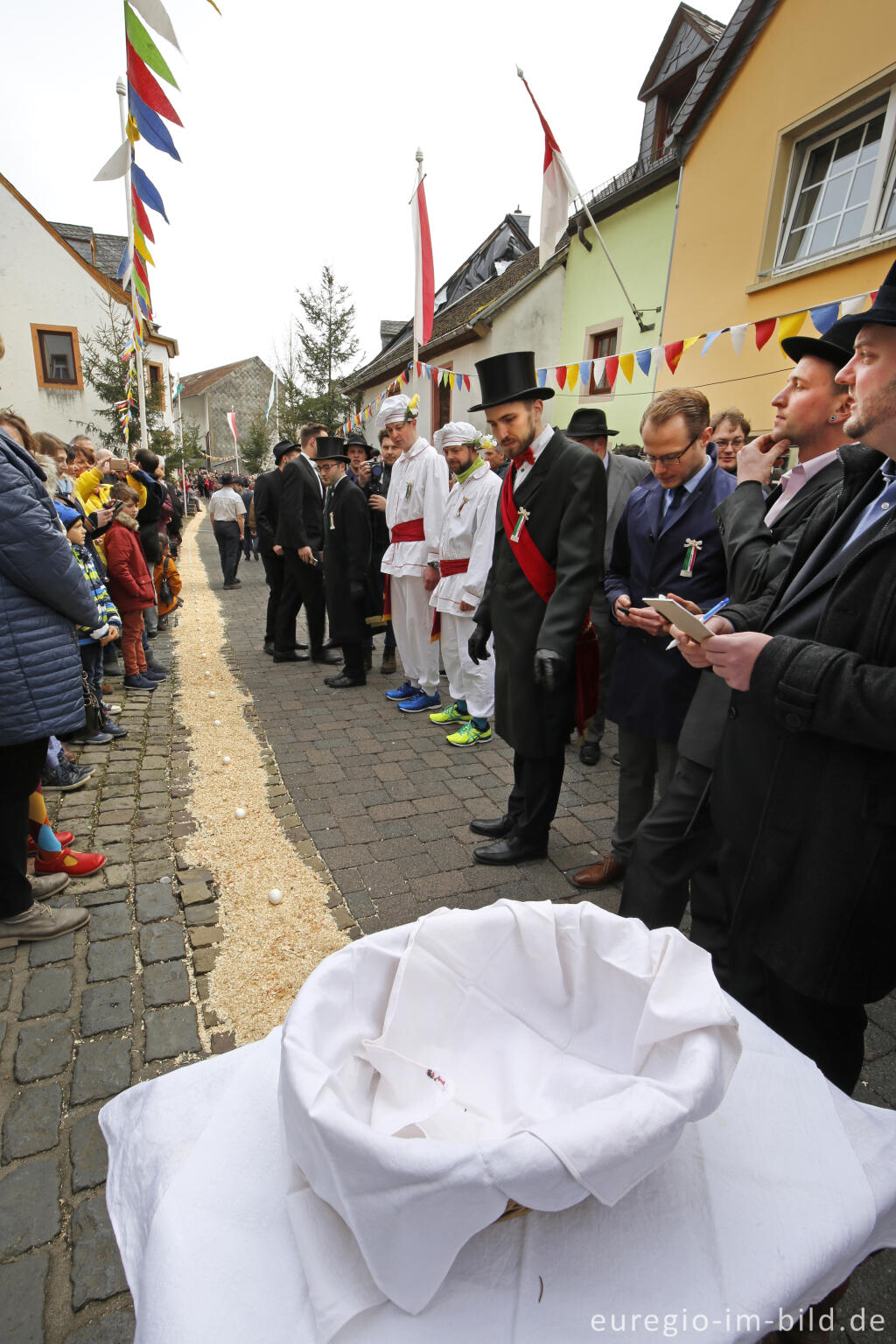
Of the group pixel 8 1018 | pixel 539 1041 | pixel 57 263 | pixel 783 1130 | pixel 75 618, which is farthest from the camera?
pixel 57 263

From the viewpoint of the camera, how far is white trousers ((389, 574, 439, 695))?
567 centimetres

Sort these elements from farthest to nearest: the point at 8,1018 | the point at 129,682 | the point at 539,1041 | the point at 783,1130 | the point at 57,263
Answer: the point at 57,263 → the point at 129,682 → the point at 8,1018 → the point at 539,1041 → the point at 783,1130

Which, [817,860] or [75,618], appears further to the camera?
[75,618]

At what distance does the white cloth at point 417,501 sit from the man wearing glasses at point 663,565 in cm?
262

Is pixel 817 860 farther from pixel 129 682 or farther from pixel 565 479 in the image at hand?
pixel 129 682

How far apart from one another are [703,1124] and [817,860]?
0.61m

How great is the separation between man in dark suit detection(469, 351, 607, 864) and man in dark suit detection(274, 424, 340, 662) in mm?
3967

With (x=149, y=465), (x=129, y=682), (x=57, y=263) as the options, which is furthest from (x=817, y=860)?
(x=57, y=263)

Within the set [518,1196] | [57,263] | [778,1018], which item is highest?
[57,263]

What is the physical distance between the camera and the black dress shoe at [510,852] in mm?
3240

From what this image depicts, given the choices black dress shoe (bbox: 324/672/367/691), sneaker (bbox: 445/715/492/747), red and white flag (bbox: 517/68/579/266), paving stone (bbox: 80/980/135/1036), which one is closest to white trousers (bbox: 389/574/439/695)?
black dress shoe (bbox: 324/672/367/691)

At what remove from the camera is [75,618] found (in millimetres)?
2600

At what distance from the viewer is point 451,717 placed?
5.30 meters

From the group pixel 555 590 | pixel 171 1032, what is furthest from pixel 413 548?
pixel 171 1032
